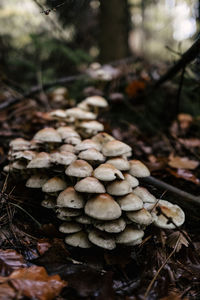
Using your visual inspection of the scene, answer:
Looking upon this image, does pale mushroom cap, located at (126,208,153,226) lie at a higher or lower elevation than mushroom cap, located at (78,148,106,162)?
lower

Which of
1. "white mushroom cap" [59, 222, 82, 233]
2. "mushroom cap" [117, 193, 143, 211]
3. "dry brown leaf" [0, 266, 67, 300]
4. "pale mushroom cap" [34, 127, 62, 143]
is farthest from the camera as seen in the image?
"pale mushroom cap" [34, 127, 62, 143]

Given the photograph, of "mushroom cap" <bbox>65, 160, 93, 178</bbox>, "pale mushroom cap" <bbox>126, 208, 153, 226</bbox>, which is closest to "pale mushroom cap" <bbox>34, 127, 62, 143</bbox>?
"mushroom cap" <bbox>65, 160, 93, 178</bbox>

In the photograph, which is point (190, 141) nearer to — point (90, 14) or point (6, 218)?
point (6, 218)

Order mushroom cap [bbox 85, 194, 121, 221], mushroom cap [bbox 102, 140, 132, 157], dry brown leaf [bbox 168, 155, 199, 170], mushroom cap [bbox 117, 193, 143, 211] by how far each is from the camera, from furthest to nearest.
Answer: dry brown leaf [bbox 168, 155, 199, 170]
mushroom cap [bbox 102, 140, 132, 157]
mushroom cap [bbox 117, 193, 143, 211]
mushroom cap [bbox 85, 194, 121, 221]

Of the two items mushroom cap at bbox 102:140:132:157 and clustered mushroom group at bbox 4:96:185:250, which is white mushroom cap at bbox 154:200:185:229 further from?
mushroom cap at bbox 102:140:132:157

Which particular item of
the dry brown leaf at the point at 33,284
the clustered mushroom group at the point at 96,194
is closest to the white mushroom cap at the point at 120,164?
the clustered mushroom group at the point at 96,194
